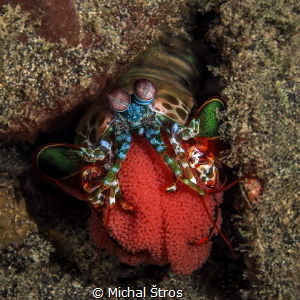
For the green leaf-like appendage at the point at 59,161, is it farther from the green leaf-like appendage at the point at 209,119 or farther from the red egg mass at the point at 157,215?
the green leaf-like appendage at the point at 209,119

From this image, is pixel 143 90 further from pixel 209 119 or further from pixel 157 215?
pixel 157 215

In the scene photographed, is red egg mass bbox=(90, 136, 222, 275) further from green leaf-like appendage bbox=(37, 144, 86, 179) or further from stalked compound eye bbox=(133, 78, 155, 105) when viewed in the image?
green leaf-like appendage bbox=(37, 144, 86, 179)

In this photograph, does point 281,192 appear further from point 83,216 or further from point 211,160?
point 83,216

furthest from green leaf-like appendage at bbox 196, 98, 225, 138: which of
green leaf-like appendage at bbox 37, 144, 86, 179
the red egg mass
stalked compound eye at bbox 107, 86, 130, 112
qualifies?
green leaf-like appendage at bbox 37, 144, 86, 179

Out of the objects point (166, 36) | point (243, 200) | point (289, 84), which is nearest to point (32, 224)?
point (243, 200)

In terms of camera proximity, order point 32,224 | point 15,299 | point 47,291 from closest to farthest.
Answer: point 15,299 → point 47,291 → point 32,224

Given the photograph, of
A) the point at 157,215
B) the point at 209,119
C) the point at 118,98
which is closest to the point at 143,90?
the point at 118,98
